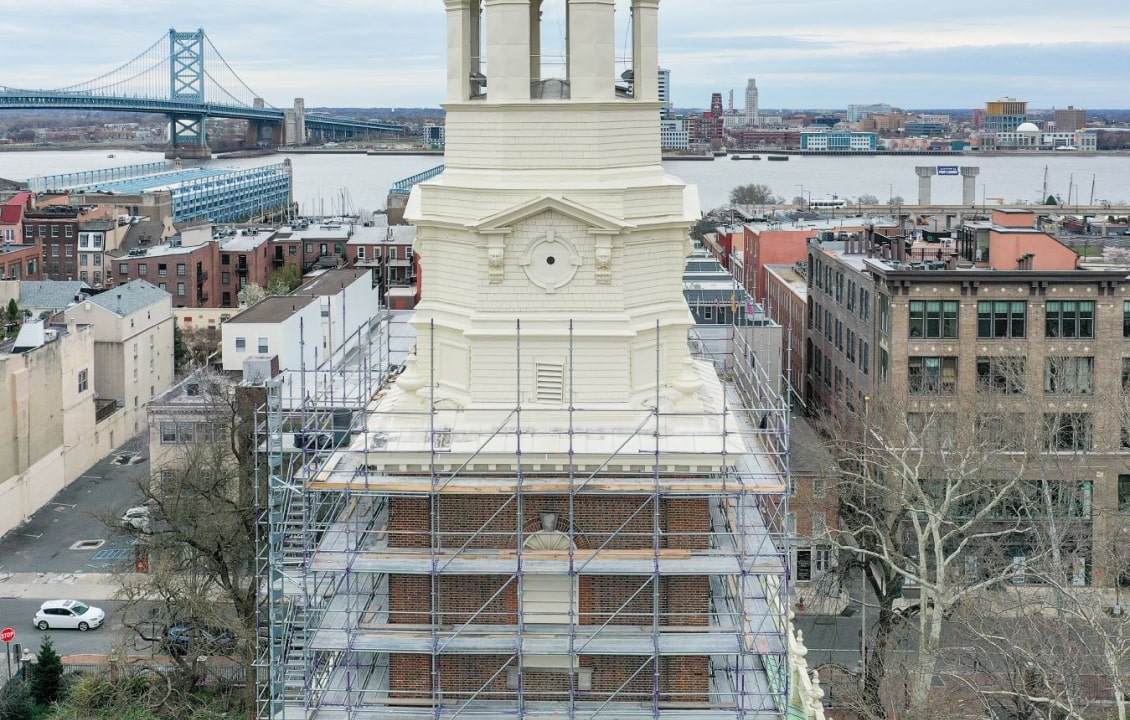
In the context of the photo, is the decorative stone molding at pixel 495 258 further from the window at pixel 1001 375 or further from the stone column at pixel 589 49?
the window at pixel 1001 375

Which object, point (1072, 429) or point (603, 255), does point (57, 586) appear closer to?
point (1072, 429)

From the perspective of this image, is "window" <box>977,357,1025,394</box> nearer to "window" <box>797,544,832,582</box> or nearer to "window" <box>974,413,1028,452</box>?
"window" <box>974,413,1028,452</box>

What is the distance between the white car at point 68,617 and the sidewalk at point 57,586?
44.4 inches

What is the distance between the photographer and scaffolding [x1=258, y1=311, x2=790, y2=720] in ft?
65.2

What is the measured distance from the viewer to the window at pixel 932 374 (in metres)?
43.1

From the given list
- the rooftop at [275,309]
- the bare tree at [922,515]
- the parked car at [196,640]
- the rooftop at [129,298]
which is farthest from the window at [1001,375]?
the rooftop at [129,298]

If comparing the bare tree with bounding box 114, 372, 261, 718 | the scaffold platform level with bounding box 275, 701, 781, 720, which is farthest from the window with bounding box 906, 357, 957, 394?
the scaffold platform level with bounding box 275, 701, 781, 720

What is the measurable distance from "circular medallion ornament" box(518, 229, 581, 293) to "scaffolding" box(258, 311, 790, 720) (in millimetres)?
924

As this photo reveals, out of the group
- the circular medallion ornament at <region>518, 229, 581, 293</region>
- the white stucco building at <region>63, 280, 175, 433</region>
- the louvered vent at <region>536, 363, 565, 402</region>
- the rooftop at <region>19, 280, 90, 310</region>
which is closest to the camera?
the circular medallion ornament at <region>518, 229, 581, 293</region>

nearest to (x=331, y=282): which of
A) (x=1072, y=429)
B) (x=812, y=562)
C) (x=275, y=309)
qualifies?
(x=275, y=309)

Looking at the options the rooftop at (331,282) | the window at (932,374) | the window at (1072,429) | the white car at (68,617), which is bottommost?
the white car at (68,617)

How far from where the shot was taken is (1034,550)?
3700cm

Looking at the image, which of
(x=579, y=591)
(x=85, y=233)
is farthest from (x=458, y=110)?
(x=85, y=233)

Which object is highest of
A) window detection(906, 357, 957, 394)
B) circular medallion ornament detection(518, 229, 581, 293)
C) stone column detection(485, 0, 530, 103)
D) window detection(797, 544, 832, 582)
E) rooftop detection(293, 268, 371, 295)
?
stone column detection(485, 0, 530, 103)
